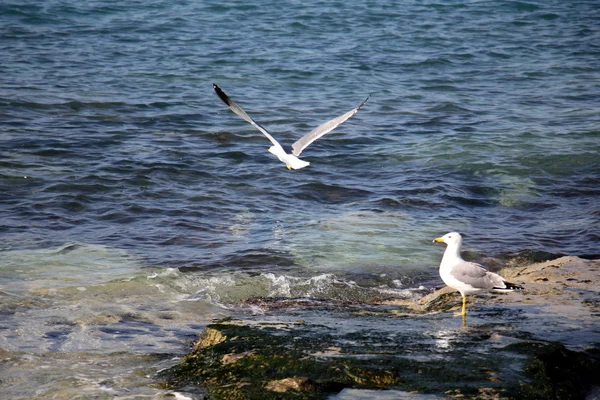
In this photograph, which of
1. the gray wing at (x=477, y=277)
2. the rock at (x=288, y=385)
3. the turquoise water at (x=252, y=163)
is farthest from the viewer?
the turquoise water at (x=252, y=163)

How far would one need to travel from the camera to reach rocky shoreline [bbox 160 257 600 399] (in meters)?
4.88

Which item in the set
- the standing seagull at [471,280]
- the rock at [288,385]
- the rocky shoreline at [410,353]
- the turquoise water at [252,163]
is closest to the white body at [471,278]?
the standing seagull at [471,280]

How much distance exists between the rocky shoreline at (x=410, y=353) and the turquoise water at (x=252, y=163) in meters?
0.60

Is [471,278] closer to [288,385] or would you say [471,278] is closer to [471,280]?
[471,280]

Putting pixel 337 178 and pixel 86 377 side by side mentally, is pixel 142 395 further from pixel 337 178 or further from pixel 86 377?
pixel 337 178

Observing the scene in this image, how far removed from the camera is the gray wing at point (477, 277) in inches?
257

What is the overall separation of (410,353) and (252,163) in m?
8.41

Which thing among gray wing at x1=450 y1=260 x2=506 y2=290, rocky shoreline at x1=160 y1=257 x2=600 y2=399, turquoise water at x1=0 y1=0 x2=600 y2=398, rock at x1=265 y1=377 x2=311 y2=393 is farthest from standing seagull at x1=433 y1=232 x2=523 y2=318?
rock at x1=265 y1=377 x2=311 y2=393

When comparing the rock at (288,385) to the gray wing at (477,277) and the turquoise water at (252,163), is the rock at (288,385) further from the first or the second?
the gray wing at (477,277)

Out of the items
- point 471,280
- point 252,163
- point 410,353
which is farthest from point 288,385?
point 252,163

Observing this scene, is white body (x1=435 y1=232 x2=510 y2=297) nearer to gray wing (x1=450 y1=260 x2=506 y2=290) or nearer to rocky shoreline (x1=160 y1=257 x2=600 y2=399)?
gray wing (x1=450 y1=260 x2=506 y2=290)

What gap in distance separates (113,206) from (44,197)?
0.99 m

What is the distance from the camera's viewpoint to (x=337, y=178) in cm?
1273

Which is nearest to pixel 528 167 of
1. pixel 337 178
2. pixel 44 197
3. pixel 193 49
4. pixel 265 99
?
pixel 337 178
